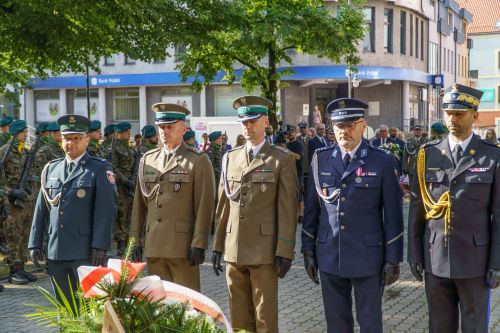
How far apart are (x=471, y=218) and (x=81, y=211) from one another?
3.16 m

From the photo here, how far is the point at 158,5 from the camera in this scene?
14695mm

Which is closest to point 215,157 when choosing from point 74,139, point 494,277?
point 74,139

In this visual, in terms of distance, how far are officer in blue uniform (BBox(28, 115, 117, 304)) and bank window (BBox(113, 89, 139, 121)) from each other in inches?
1338

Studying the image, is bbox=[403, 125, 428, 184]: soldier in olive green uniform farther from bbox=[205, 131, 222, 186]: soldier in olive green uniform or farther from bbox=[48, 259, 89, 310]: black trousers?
bbox=[48, 259, 89, 310]: black trousers

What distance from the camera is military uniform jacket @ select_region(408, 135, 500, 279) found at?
186 inches

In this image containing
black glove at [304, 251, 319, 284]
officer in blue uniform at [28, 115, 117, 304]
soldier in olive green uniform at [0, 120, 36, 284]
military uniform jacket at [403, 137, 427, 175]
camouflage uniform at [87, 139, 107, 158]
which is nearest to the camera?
black glove at [304, 251, 319, 284]

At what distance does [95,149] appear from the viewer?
11.0 m

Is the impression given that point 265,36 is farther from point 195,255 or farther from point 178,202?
point 195,255

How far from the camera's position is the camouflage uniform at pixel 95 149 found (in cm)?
1089

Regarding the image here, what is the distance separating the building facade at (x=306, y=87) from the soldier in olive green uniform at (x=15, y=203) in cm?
2537

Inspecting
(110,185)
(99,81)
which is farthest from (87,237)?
(99,81)

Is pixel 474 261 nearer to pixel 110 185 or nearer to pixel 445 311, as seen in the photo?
pixel 445 311

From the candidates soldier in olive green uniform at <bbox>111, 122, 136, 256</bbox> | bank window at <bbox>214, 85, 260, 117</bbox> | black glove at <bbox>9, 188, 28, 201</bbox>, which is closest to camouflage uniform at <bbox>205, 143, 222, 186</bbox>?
soldier in olive green uniform at <bbox>111, 122, 136, 256</bbox>

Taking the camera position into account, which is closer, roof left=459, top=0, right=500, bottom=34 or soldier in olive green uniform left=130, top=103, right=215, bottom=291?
soldier in olive green uniform left=130, top=103, right=215, bottom=291
